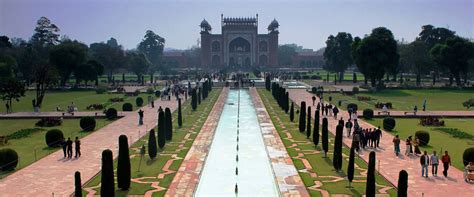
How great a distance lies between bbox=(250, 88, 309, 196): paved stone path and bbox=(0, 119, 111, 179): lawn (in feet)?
30.6

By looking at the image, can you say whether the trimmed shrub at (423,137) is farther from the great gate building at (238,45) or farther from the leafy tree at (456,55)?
the great gate building at (238,45)

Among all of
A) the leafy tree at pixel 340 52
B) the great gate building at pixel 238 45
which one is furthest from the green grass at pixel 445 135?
the great gate building at pixel 238 45

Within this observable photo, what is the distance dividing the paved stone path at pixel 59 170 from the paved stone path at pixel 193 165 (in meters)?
2.97

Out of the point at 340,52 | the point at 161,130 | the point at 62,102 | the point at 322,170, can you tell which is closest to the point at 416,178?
the point at 322,170

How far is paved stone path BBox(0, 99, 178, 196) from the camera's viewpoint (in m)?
16.7

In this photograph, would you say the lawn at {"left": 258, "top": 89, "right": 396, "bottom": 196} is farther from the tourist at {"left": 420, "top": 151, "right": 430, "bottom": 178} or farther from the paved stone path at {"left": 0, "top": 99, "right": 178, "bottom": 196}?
the paved stone path at {"left": 0, "top": 99, "right": 178, "bottom": 196}

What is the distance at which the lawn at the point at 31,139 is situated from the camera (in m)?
22.0

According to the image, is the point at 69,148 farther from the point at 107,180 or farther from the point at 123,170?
the point at 107,180

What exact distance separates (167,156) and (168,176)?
3702 mm

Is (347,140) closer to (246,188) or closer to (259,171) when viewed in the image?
(259,171)

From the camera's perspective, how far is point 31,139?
87.5ft

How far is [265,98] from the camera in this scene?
170ft

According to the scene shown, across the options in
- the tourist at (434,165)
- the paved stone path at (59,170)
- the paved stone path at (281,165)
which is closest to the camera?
the paved stone path at (59,170)

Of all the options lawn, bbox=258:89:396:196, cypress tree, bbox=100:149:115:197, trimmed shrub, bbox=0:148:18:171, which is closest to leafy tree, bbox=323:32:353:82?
lawn, bbox=258:89:396:196
